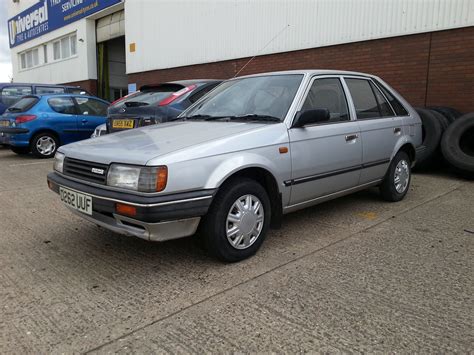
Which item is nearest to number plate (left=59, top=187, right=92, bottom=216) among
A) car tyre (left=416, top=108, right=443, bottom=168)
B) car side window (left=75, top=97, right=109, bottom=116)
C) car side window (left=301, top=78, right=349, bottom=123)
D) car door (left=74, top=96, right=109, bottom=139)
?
car side window (left=301, top=78, right=349, bottom=123)

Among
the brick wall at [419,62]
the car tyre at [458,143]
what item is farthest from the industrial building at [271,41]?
the car tyre at [458,143]

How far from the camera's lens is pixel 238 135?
10.2 feet

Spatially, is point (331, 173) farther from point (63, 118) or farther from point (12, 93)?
point (12, 93)

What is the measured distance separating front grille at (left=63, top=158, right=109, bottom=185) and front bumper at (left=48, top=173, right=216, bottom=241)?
0.08m

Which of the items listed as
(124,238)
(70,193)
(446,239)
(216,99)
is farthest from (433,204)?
(70,193)

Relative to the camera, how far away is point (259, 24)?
417 inches

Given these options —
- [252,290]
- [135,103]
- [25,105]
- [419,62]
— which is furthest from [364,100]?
[25,105]

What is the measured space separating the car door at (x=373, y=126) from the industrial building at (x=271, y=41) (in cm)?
346

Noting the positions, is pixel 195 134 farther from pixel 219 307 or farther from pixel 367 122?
pixel 367 122

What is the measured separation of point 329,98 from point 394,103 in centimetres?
140

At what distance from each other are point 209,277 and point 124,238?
1189 millimetres

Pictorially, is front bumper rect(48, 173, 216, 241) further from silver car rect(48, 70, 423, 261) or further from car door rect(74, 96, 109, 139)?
car door rect(74, 96, 109, 139)

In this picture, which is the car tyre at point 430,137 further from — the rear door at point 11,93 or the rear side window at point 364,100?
the rear door at point 11,93

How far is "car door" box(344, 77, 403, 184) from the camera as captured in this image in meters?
4.29
